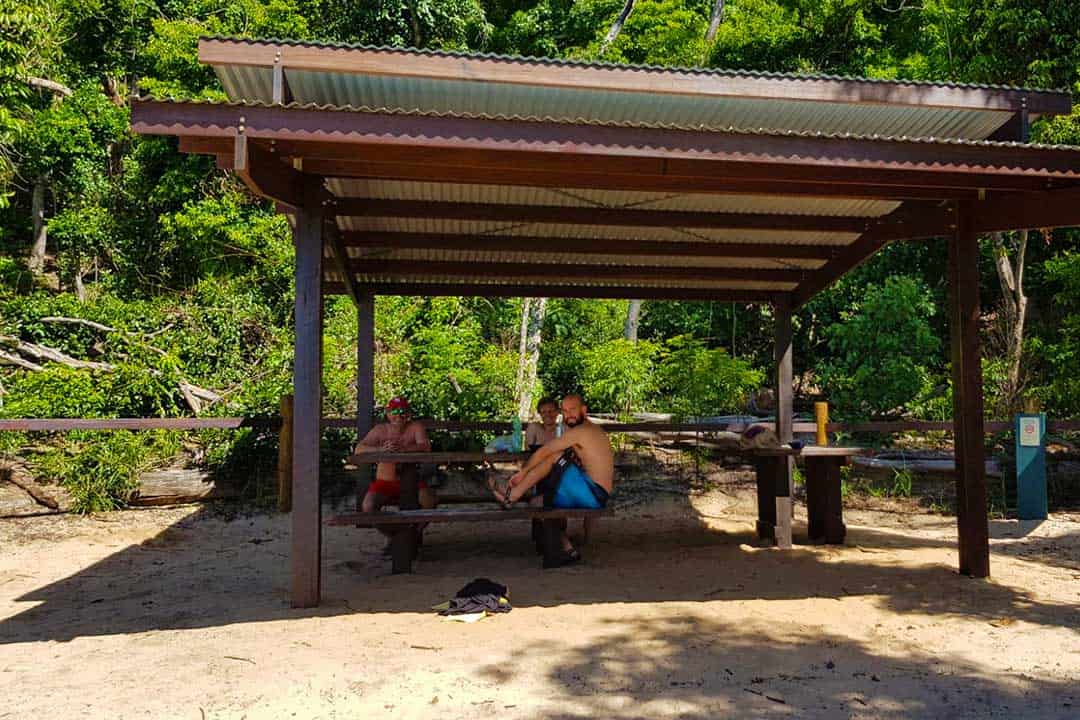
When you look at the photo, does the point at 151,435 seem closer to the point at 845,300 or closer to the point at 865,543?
the point at 865,543

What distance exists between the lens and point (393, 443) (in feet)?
22.4

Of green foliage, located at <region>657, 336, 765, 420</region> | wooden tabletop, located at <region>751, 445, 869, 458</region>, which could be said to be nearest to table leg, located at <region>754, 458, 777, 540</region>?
wooden tabletop, located at <region>751, 445, 869, 458</region>

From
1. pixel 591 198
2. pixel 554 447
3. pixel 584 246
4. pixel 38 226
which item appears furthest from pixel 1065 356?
pixel 38 226

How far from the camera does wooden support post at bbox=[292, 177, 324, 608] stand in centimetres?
505

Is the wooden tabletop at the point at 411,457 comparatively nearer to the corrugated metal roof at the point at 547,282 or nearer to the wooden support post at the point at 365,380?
the wooden support post at the point at 365,380

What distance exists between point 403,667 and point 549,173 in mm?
3093

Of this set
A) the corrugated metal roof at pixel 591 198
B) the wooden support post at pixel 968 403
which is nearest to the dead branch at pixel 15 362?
the corrugated metal roof at pixel 591 198

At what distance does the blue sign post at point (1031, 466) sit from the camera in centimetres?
866

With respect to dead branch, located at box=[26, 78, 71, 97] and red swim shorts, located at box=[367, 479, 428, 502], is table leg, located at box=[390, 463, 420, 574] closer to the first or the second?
red swim shorts, located at box=[367, 479, 428, 502]

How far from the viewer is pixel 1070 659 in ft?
13.2

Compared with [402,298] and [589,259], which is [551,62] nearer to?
[589,259]

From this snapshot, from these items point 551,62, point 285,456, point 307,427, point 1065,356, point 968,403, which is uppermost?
point 551,62

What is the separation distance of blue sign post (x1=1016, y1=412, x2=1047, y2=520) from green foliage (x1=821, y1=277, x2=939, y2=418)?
8.41 ft

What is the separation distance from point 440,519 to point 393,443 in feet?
4.72
